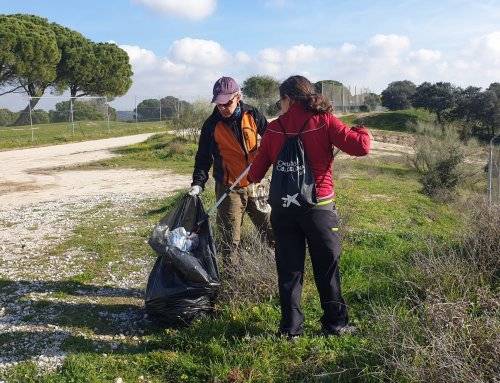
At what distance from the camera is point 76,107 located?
30.0 m

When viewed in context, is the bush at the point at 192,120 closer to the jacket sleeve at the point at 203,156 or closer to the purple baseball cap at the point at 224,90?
the jacket sleeve at the point at 203,156

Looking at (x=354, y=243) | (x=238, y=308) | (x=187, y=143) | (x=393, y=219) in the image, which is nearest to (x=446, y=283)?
(x=238, y=308)

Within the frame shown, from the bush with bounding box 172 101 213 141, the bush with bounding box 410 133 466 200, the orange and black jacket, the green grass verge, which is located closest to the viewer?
the orange and black jacket

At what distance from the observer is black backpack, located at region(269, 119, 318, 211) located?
3299 millimetres

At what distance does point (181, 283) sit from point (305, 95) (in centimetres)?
163

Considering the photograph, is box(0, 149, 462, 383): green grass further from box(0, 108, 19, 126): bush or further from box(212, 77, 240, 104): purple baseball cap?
box(0, 108, 19, 126): bush

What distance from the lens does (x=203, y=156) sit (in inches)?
177

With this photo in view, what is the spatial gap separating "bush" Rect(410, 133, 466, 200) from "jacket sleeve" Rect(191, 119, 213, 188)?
11.0m

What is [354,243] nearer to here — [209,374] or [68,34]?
[209,374]

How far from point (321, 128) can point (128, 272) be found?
3047 millimetres

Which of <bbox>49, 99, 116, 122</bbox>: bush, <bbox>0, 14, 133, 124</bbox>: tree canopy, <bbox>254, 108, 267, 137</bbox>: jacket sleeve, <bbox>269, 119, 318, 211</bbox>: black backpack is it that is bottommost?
<bbox>269, 119, 318, 211</bbox>: black backpack

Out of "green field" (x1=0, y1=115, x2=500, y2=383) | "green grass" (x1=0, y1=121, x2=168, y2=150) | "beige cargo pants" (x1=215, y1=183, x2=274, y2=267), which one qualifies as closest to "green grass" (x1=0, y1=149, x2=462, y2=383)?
"green field" (x1=0, y1=115, x2=500, y2=383)

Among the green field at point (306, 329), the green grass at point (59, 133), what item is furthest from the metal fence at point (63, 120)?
the green field at point (306, 329)

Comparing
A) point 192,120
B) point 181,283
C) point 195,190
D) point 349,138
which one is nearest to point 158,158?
point 192,120
